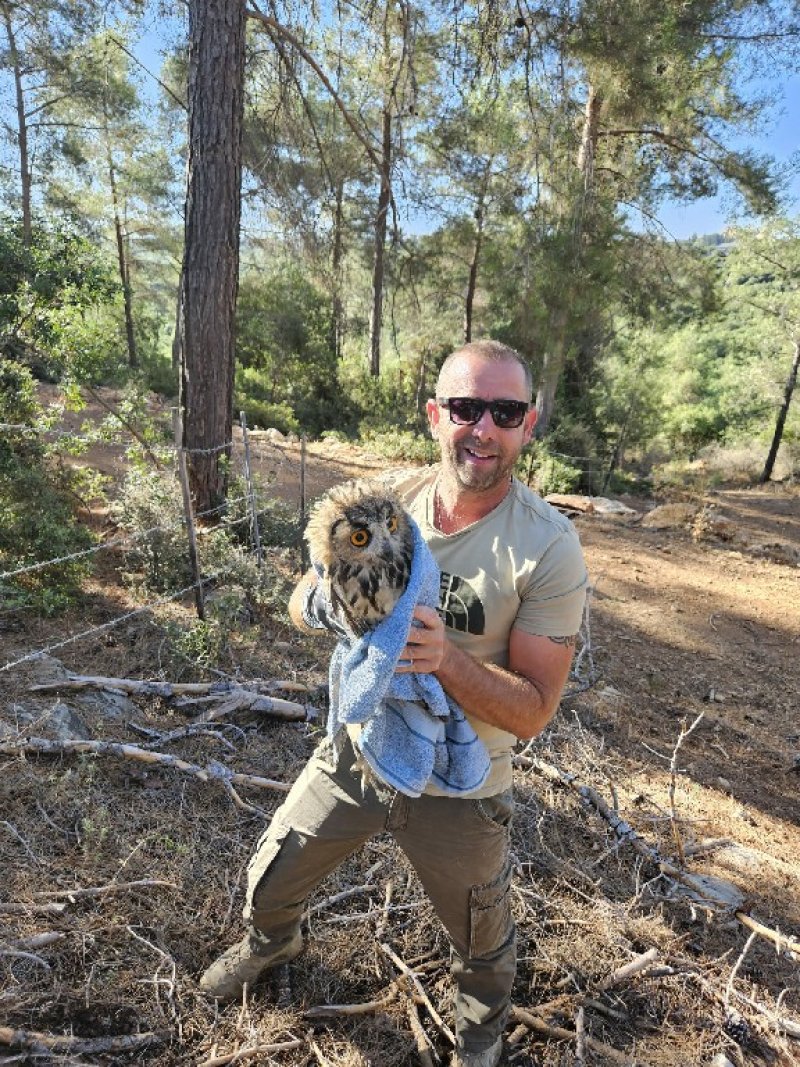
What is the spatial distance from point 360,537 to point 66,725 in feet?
7.79

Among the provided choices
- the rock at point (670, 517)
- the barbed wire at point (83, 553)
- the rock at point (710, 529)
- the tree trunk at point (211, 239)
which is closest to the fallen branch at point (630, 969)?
the barbed wire at point (83, 553)

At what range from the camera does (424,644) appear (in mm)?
1237

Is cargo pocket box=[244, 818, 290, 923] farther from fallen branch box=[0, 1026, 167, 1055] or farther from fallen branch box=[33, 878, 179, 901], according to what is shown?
fallen branch box=[33, 878, 179, 901]

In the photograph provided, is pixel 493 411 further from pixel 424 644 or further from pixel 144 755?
pixel 144 755

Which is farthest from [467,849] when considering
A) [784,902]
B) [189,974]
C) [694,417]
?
[694,417]

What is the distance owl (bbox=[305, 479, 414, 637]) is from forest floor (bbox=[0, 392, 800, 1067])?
1441 mm

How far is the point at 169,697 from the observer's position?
3.40m

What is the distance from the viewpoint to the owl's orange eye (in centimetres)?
120

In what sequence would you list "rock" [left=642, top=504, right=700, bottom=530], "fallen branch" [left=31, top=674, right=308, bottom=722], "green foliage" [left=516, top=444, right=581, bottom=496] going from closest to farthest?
"fallen branch" [left=31, top=674, right=308, bottom=722] → "rock" [left=642, top=504, right=700, bottom=530] → "green foliage" [left=516, top=444, right=581, bottom=496]

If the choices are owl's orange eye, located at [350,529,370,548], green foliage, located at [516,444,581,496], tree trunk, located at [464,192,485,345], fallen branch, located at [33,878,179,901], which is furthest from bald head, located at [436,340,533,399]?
tree trunk, located at [464,192,485,345]

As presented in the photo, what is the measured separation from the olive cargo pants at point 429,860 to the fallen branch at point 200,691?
1.52 meters

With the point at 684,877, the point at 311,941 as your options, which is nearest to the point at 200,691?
the point at 311,941

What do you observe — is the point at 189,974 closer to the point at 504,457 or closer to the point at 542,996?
the point at 542,996

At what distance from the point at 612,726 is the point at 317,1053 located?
9.29 feet
